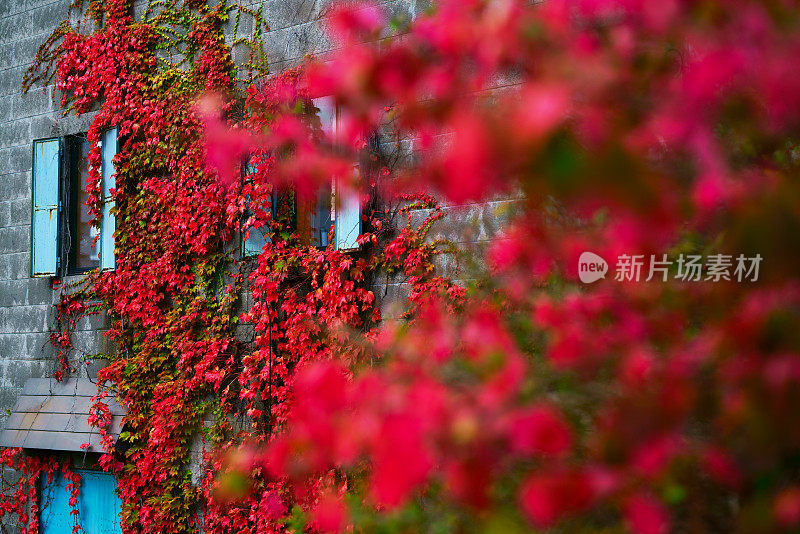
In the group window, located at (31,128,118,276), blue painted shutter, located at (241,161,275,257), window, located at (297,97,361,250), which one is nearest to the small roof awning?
window, located at (31,128,118,276)

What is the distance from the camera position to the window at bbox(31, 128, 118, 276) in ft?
21.4

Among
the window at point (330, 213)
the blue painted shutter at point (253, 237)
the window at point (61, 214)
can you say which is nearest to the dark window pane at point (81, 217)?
the window at point (61, 214)

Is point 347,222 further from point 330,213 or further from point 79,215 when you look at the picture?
point 79,215

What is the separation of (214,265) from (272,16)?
72.2 inches

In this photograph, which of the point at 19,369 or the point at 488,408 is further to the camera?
the point at 19,369

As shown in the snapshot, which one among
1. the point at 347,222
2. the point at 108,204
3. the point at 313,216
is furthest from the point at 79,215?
the point at 347,222

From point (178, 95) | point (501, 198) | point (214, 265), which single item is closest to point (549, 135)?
point (501, 198)

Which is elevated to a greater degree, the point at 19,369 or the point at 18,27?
the point at 18,27

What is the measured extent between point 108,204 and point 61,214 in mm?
531

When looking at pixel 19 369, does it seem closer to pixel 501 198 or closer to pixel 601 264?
pixel 501 198

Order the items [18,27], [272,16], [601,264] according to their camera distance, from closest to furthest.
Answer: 1. [601,264]
2. [272,16]
3. [18,27]

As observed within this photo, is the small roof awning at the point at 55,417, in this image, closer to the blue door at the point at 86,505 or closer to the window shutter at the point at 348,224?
the blue door at the point at 86,505

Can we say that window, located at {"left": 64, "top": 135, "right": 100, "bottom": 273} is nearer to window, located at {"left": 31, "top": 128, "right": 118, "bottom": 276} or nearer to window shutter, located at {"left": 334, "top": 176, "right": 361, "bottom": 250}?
window, located at {"left": 31, "top": 128, "right": 118, "bottom": 276}

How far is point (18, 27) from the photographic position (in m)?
7.08
